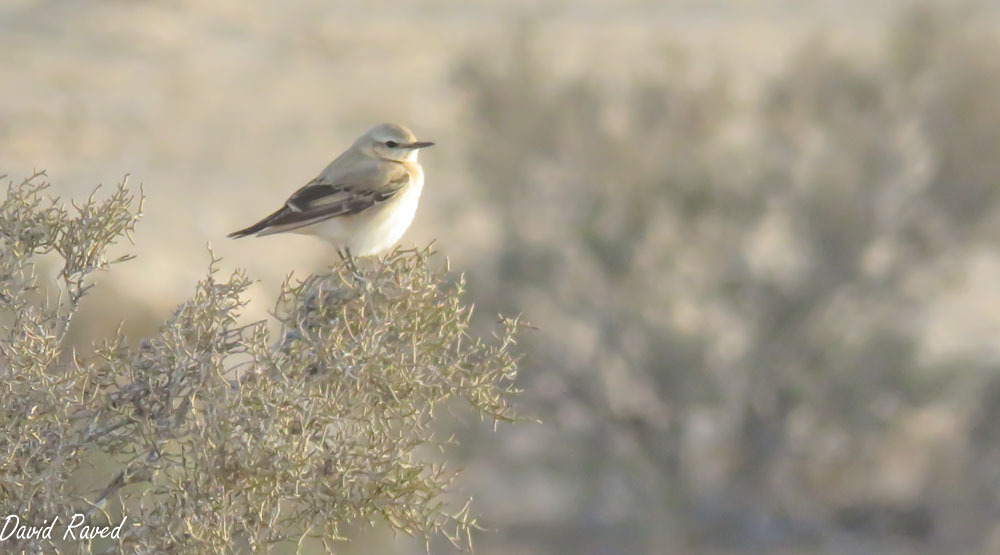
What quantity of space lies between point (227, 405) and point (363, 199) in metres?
2.73

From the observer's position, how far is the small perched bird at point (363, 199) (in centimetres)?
592

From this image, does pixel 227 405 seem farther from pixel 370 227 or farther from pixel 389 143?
pixel 389 143

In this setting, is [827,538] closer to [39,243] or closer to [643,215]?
[643,215]

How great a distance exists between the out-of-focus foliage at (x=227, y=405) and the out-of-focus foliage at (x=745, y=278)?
11.2 meters

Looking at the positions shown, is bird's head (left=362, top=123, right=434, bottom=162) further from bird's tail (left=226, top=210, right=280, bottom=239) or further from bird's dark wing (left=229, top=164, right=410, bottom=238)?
bird's tail (left=226, top=210, right=280, bottom=239)

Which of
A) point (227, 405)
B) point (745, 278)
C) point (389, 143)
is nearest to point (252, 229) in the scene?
point (389, 143)

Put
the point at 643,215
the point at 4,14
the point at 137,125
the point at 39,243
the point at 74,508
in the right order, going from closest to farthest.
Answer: the point at 74,508, the point at 39,243, the point at 643,215, the point at 137,125, the point at 4,14

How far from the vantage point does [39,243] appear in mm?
3967

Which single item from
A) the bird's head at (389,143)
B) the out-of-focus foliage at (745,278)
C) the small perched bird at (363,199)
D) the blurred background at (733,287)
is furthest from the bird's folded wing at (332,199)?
the out-of-focus foliage at (745,278)

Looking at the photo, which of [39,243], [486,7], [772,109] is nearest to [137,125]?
[486,7]

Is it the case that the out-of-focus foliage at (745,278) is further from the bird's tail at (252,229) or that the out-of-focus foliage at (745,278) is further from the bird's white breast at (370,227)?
the bird's tail at (252,229)

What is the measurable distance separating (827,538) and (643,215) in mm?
4029

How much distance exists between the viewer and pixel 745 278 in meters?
16.0

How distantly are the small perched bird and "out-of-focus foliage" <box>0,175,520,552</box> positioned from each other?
185cm
